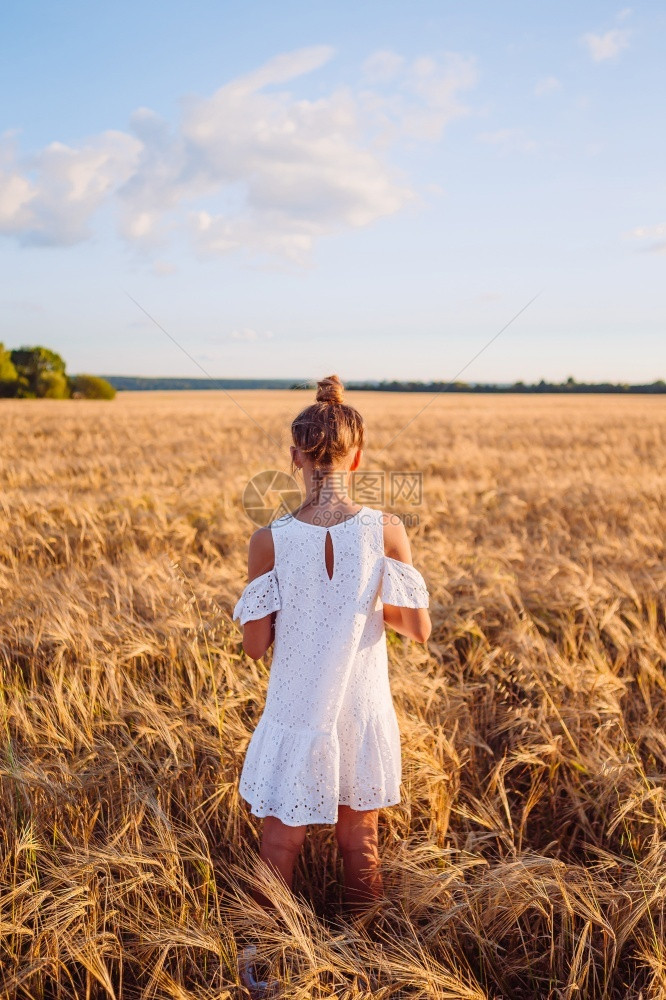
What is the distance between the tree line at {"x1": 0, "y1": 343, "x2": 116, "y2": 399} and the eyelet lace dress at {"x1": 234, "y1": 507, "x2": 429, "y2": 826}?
63952mm

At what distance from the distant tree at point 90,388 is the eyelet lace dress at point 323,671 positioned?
2504 inches

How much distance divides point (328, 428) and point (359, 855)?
1163 mm

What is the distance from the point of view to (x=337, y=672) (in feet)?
5.51

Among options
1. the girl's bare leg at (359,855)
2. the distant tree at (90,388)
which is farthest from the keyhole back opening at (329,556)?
the distant tree at (90,388)

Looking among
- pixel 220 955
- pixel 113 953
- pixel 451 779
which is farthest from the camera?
pixel 451 779

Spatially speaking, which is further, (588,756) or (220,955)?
(588,756)

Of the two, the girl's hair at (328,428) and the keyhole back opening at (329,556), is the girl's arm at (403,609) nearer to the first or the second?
the keyhole back opening at (329,556)

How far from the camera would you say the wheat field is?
1484 millimetres

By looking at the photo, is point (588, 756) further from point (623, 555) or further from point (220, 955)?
point (623, 555)

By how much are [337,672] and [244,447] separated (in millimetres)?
9195

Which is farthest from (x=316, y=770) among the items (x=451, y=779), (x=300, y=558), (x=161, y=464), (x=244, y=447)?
(x=244, y=447)

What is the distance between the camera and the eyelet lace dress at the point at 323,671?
5.41 feet

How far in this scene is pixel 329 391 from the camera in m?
1.62

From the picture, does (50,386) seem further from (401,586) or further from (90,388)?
(401,586)
